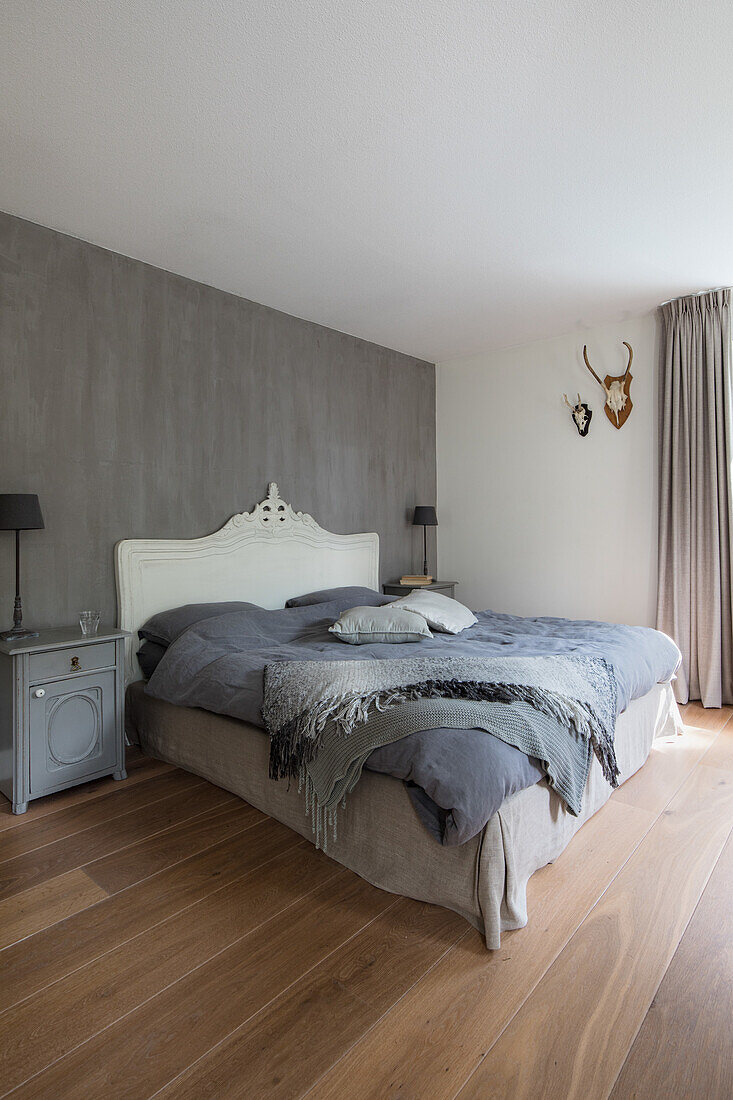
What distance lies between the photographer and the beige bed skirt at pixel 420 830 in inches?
64.1

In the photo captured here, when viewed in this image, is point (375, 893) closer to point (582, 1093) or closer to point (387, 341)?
point (582, 1093)

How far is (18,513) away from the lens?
2.49m

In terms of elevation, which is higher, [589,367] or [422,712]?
[589,367]

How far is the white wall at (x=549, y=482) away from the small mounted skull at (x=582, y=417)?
40 mm

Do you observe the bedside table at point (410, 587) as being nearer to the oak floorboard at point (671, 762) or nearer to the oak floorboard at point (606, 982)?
the oak floorboard at point (671, 762)

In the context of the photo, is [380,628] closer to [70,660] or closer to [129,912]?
[70,660]

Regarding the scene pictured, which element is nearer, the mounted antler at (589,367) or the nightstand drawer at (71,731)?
the nightstand drawer at (71,731)

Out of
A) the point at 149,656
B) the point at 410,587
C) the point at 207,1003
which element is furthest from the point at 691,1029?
the point at 410,587

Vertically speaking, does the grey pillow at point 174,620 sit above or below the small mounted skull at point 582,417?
below

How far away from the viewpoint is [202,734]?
2.60m

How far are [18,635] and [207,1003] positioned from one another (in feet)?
5.62

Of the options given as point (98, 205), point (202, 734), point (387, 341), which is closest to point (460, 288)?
point (387, 341)

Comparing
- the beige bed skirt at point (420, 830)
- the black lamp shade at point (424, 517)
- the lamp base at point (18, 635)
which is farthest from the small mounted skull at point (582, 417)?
the lamp base at point (18, 635)

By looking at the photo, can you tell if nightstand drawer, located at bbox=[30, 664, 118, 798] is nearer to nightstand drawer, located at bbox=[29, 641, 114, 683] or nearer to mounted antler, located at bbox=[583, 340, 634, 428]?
nightstand drawer, located at bbox=[29, 641, 114, 683]
